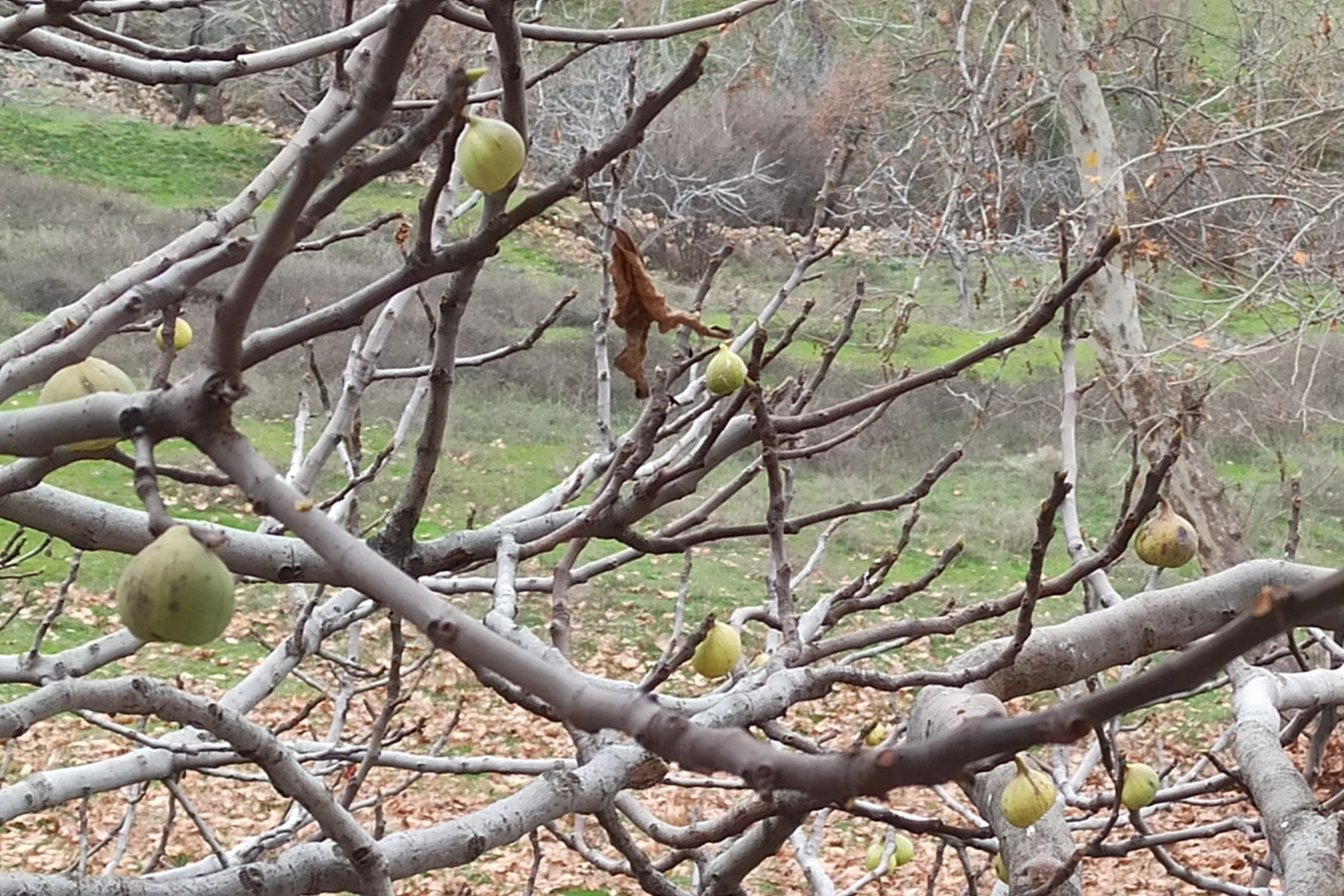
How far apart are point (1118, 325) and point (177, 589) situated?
26.3 feet

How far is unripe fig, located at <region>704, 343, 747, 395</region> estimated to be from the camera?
1639 mm

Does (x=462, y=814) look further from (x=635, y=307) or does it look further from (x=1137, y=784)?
(x=635, y=307)

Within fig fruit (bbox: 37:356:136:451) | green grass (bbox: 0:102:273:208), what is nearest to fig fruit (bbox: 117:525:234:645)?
fig fruit (bbox: 37:356:136:451)

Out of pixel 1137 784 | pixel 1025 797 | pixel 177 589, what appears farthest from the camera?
pixel 1137 784

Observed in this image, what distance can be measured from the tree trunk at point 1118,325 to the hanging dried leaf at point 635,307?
7.20m

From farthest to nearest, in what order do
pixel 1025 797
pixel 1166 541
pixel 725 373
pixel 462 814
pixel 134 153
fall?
pixel 134 153 < pixel 462 814 < pixel 1166 541 < pixel 725 373 < pixel 1025 797

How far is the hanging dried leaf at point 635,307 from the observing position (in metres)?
1.15

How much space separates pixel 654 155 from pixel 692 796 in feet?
39.5

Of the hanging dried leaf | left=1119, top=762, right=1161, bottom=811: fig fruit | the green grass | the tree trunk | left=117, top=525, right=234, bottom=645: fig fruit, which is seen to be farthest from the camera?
the green grass

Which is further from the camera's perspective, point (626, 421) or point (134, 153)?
point (134, 153)

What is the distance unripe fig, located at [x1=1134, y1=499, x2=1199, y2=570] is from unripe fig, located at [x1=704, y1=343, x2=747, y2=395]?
0.65m

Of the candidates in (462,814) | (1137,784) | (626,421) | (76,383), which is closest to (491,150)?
(76,383)

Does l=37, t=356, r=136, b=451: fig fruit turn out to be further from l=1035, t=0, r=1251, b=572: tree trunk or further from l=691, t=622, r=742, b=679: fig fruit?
l=1035, t=0, r=1251, b=572: tree trunk

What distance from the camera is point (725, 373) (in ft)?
5.42
